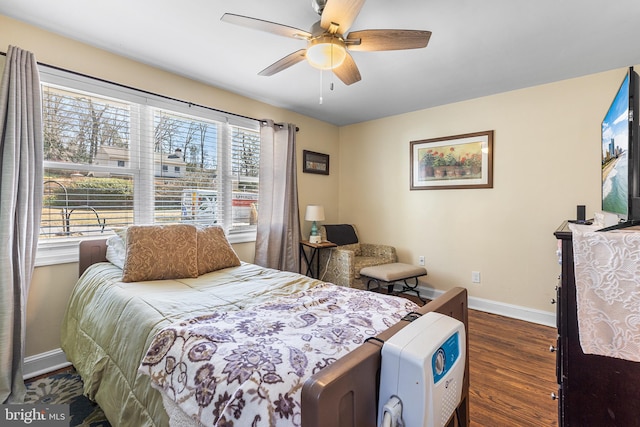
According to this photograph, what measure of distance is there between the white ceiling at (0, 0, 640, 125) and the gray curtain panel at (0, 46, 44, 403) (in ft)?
1.58

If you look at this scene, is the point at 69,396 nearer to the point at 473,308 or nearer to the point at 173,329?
the point at 173,329

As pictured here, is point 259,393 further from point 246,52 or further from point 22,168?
point 246,52

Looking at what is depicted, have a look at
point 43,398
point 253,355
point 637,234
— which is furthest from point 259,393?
point 43,398

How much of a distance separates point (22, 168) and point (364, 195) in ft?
11.5

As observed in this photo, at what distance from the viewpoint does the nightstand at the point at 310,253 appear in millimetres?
3574

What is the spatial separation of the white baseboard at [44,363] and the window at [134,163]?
2.42 ft

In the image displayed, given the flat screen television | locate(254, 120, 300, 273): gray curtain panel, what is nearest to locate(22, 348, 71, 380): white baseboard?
locate(254, 120, 300, 273): gray curtain panel

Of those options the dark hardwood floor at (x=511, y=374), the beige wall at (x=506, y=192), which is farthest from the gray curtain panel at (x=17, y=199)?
the beige wall at (x=506, y=192)

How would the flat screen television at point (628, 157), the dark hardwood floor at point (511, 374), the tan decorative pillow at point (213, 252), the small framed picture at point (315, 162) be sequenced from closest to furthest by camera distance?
1. the flat screen television at point (628, 157)
2. the dark hardwood floor at point (511, 374)
3. the tan decorative pillow at point (213, 252)
4. the small framed picture at point (315, 162)

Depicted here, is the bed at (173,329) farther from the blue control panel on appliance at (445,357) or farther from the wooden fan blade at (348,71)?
the wooden fan blade at (348,71)

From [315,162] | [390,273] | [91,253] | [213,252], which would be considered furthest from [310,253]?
[91,253]

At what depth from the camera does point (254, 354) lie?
984 mm

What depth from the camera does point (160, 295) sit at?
1634mm

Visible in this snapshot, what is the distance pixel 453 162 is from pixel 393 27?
1.93 m
